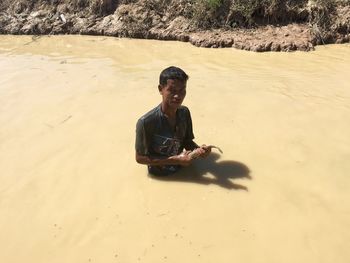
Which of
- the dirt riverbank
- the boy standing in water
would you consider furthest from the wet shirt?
the dirt riverbank

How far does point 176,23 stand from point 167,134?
19.0ft

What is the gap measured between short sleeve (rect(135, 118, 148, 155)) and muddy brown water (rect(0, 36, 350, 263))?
337 mm

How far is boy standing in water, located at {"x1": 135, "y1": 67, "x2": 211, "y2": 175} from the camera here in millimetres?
2965

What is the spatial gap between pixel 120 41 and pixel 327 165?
20.2ft

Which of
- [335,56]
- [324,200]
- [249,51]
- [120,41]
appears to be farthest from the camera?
[120,41]

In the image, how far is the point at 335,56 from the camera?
6.60m

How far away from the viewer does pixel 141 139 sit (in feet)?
10.3

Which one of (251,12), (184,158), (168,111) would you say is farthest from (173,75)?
(251,12)

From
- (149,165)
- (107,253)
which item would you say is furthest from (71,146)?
(107,253)

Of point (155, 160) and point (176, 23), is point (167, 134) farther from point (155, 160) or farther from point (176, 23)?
point (176, 23)

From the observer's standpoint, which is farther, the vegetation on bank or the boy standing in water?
the vegetation on bank

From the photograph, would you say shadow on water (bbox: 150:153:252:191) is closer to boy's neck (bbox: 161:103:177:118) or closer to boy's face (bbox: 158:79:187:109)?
boy's neck (bbox: 161:103:177:118)

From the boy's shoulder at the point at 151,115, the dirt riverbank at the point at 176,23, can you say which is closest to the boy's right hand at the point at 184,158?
the boy's shoulder at the point at 151,115

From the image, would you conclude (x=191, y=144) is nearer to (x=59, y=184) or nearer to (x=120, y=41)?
(x=59, y=184)
